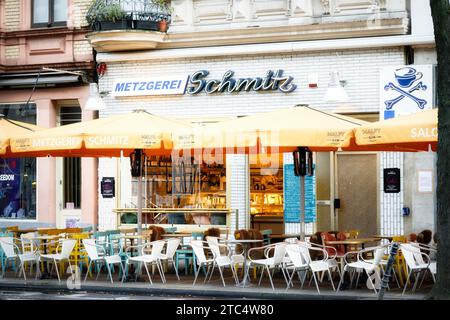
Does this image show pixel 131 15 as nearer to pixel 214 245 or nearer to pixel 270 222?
pixel 270 222

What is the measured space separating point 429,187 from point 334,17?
14.3ft

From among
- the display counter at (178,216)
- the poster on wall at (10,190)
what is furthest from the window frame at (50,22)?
the display counter at (178,216)

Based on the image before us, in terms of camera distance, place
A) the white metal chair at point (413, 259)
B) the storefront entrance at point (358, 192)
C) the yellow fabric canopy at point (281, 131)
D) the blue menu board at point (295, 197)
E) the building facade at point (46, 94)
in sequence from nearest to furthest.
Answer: the white metal chair at point (413, 259)
the yellow fabric canopy at point (281, 131)
the storefront entrance at point (358, 192)
the blue menu board at point (295, 197)
the building facade at point (46, 94)

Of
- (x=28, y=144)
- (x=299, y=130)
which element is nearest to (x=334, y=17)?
(x=299, y=130)

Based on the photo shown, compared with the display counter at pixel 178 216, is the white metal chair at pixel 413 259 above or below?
below

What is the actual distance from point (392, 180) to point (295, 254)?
19.1ft

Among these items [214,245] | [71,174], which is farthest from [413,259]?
[71,174]

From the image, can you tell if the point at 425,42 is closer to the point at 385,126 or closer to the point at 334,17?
the point at 334,17

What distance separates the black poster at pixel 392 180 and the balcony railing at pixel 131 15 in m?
6.36

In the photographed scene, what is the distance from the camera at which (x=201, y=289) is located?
15008 mm

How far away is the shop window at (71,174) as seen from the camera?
23.3 m

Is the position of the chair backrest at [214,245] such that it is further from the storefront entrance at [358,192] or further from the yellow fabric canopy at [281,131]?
the storefront entrance at [358,192]

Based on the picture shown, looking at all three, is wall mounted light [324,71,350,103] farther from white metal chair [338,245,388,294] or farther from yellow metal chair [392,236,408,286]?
white metal chair [338,245,388,294]

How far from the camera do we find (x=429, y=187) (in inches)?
774
